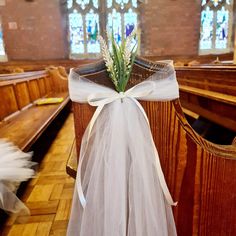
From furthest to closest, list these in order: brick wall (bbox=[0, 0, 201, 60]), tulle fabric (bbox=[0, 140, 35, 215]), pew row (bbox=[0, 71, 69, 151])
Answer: brick wall (bbox=[0, 0, 201, 60]) → pew row (bbox=[0, 71, 69, 151]) → tulle fabric (bbox=[0, 140, 35, 215])

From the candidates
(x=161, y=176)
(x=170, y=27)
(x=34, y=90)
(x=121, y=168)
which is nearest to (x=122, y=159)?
(x=121, y=168)

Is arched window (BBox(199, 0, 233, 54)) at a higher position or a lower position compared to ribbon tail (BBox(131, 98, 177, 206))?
higher

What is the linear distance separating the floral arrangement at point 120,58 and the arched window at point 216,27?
663cm

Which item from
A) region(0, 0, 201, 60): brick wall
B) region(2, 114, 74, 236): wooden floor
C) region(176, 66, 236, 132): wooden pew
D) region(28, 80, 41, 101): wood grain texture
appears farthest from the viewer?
region(0, 0, 201, 60): brick wall

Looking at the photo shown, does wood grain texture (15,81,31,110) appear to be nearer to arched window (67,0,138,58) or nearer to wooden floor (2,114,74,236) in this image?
wooden floor (2,114,74,236)

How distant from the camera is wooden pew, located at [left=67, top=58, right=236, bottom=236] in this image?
2.19 feet

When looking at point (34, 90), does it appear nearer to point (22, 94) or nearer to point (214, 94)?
point (22, 94)

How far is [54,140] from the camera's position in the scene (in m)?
2.64

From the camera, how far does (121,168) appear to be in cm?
68

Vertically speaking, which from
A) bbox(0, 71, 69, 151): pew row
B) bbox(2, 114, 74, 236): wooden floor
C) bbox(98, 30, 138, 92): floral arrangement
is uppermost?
bbox(98, 30, 138, 92): floral arrangement

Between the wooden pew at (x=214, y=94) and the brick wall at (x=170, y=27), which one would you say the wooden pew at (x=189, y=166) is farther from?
the brick wall at (x=170, y=27)

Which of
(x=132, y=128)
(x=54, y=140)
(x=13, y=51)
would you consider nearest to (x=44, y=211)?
(x=132, y=128)

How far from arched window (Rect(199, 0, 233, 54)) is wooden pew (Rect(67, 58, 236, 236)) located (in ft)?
21.3

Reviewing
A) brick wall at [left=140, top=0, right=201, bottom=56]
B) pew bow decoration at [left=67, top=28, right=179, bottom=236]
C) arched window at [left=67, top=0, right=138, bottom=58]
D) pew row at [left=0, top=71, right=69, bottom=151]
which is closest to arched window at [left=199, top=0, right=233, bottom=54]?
brick wall at [left=140, top=0, right=201, bottom=56]
